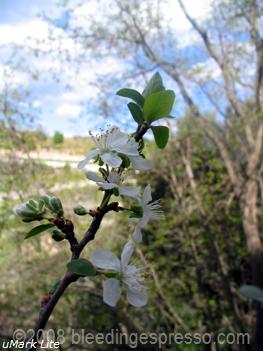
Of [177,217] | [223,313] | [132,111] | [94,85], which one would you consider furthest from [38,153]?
[132,111]

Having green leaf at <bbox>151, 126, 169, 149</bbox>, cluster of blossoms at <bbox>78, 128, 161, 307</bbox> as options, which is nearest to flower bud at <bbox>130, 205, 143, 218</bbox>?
cluster of blossoms at <bbox>78, 128, 161, 307</bbox>

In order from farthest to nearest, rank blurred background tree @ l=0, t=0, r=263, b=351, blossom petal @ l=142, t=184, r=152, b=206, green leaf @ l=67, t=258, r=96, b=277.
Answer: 1. blurred background tree @ l=0, t=0, r=263, b=351
2. blossom petal @ l=142, t=184, r=152, b=206
3. green leaf @ l=67, t=258, r=96, b=277

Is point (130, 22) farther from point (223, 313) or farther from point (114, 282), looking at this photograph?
point (114, 282)

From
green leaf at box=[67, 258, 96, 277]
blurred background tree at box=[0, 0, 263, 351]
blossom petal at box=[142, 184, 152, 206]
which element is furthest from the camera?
blurred background tree at box=[0, 0, 263, 351]

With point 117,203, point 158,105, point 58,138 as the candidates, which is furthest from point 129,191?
point 58,138

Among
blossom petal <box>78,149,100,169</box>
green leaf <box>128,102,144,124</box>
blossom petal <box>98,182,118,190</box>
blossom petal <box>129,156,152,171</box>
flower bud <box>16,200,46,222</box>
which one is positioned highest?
green leaf <box>128,102,144,124</box>

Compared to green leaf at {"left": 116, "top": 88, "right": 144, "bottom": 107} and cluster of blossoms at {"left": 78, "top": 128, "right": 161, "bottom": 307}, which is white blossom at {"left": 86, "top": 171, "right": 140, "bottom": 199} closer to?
cluster of blossoms at {"left": 78, "top": 128, "right": 161, "bottom": 307}

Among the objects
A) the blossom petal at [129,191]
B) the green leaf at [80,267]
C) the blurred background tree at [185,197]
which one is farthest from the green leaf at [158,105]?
the blurred background tree at [185,197]
